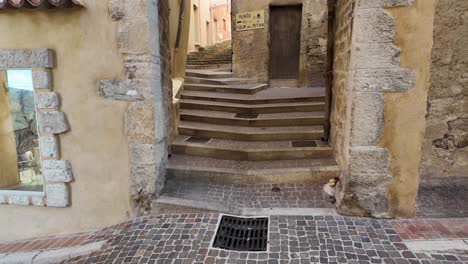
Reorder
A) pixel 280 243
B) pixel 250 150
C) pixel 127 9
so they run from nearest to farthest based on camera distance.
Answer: pixel 280 243
pixel 127 9
pixel 250 150

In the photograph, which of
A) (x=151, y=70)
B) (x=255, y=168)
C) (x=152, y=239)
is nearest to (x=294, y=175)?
(x=255, y=168)

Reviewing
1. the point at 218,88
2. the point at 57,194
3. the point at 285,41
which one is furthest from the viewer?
the point at 285,41

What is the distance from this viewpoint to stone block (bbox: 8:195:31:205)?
3.70m

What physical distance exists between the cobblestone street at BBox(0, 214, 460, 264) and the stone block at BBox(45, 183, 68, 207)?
64 cm

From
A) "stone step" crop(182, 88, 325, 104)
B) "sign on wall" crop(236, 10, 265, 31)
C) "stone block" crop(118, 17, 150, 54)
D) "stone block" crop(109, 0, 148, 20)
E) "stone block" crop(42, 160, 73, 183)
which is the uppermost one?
"sign on wall" crop(236, 10, 265, 31)

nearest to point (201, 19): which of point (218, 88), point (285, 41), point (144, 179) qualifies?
point (285, 41)

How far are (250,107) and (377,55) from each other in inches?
122

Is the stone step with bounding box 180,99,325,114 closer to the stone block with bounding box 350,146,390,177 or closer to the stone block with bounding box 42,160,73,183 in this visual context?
the stone block with bounding box 350,146,390,177

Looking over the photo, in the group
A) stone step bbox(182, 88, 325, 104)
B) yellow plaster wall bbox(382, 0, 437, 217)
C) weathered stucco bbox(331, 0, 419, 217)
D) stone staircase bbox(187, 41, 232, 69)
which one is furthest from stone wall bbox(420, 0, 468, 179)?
stone staircase bbox(187, 41, 232, 69)

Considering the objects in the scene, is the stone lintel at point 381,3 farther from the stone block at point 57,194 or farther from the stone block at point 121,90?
the stone block at point 57,194

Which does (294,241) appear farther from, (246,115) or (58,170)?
(246,115)

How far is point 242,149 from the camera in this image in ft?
14.5

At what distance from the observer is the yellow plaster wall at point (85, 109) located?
11.0 ft

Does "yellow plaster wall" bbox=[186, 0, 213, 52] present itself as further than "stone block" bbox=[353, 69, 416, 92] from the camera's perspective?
Yes
